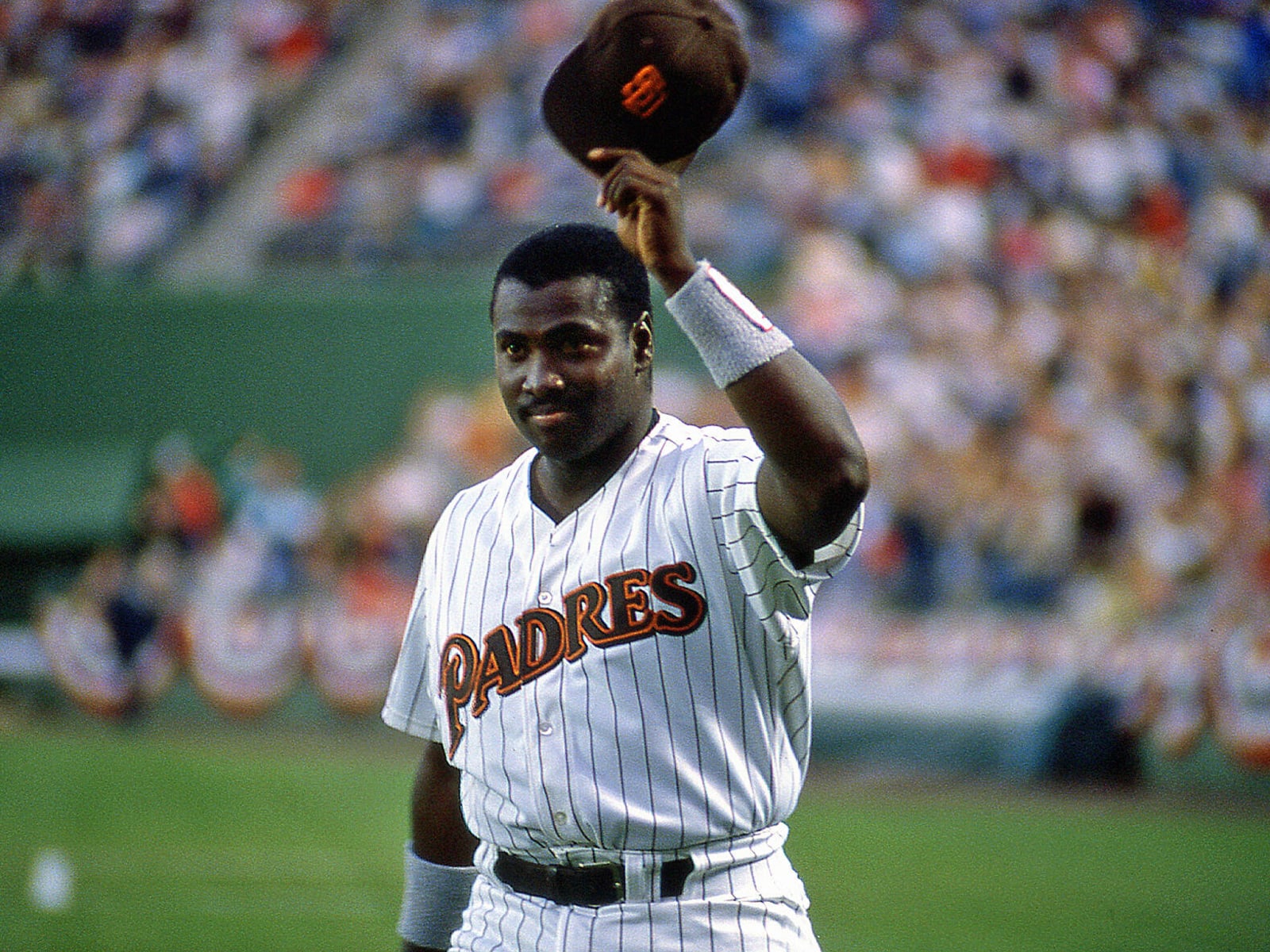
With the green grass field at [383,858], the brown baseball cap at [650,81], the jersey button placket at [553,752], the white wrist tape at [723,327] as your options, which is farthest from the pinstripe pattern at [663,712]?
the green grass field at [383,858]

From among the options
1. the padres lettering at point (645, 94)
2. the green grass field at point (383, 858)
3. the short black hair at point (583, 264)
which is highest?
the padres lettering at point (645, 94)

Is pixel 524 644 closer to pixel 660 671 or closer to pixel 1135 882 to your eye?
pixel 660 671

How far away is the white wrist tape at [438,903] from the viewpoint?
9.20 feet

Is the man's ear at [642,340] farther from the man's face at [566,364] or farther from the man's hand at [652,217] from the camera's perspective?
the man's hand at [652,217]

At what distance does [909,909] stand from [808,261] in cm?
580

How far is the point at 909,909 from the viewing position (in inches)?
257

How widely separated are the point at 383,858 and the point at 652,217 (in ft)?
19.2

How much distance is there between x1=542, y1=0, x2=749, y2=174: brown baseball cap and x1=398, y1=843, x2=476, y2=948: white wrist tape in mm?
1308

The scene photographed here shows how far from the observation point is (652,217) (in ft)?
7.00

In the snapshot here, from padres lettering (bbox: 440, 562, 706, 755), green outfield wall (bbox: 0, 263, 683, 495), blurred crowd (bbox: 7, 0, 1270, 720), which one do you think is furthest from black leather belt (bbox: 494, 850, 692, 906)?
green outfield wall (bbox: 0, 263, 683, 495)

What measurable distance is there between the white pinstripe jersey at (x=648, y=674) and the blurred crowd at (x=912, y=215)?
708cm

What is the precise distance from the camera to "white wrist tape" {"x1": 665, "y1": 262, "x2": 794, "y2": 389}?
6.79ft

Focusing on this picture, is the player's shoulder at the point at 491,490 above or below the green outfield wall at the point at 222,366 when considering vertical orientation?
below

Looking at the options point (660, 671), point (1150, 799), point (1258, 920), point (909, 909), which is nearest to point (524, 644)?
point (660, 671)
